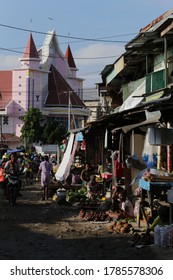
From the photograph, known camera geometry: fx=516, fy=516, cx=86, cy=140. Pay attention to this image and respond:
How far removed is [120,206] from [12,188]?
4.31 m

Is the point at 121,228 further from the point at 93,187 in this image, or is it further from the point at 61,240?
the point at 93,187

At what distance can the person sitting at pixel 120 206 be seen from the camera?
41.0ft

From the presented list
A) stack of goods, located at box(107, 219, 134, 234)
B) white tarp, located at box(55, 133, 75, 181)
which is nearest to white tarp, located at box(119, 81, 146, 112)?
white tarp, located at box(55, 133, 75, 181)

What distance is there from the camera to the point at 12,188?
52.8 feet

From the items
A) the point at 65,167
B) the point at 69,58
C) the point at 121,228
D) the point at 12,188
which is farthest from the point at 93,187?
the point at 69,58

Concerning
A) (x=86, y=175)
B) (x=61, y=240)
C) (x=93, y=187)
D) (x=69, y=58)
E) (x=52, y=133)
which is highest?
(x=69, y=58)

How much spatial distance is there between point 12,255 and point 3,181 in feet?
31.3

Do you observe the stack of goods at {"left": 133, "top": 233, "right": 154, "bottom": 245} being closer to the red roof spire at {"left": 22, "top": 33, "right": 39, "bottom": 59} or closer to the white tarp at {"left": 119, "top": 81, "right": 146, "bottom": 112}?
the white tarp at {"left": 119, "top": 81, "right": 146, "bottom": 112}

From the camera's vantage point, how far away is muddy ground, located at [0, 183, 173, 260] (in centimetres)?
822

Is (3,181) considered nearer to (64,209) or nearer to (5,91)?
(64,209)

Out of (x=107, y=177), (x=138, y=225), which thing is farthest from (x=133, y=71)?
(x=138, y=225)

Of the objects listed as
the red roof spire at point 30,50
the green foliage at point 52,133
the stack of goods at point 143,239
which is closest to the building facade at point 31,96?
the red roof spire at point 30,50

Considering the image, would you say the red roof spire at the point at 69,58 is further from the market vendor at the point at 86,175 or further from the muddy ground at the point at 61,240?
the muddy ground at the point at 61,240

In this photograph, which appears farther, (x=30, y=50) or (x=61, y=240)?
(x=30, y=50)
